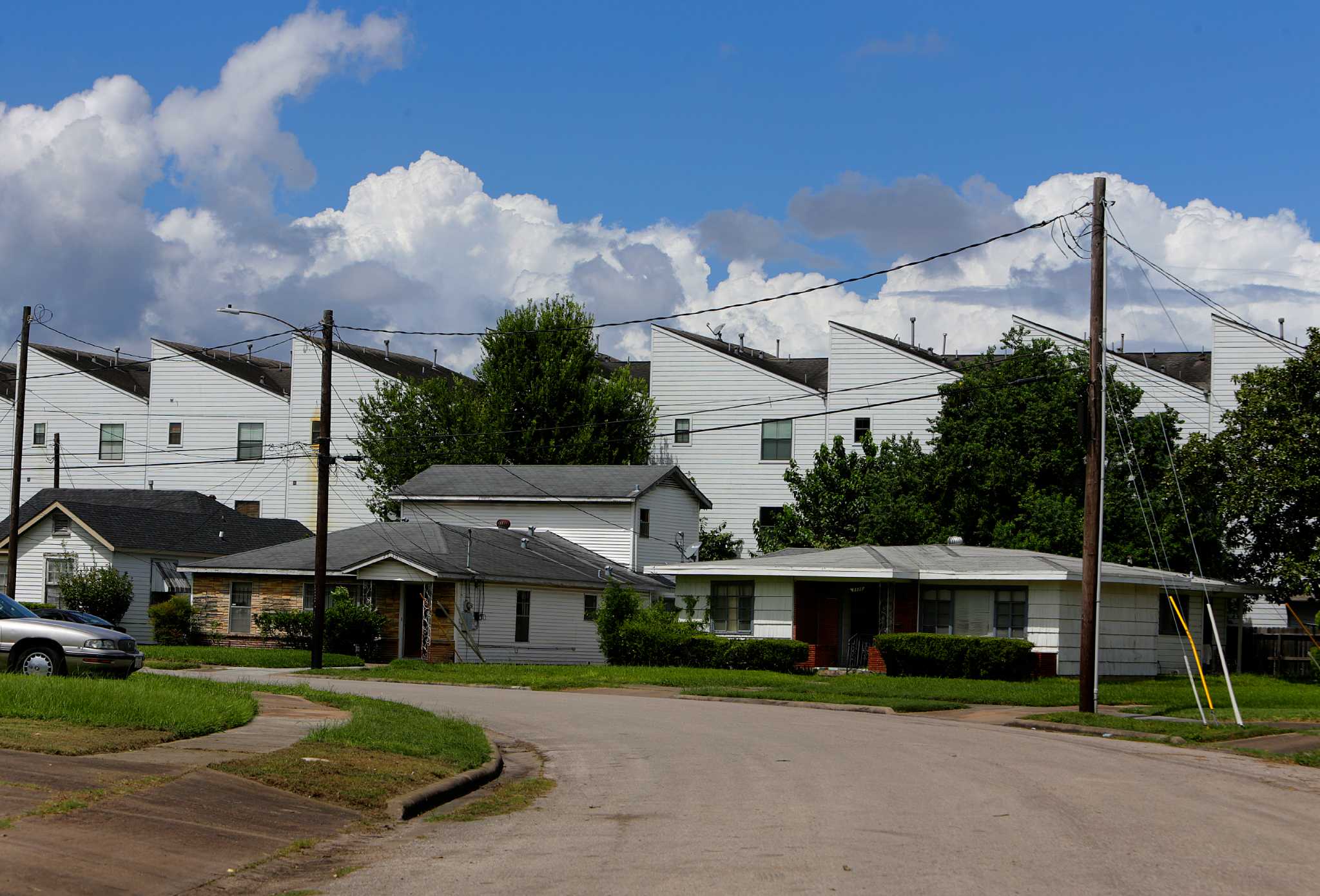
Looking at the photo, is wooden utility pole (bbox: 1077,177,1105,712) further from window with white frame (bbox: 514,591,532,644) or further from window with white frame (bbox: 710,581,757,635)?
window with white frame (bbox: 514,591,532,644)

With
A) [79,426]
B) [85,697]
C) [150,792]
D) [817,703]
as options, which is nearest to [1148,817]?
[150,792]

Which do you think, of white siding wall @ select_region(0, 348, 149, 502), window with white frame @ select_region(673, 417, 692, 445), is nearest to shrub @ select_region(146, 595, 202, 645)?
window with white frame @ select_region(673, 417, 692, 445)

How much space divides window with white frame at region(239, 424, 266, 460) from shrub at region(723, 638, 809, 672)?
35.1 metres

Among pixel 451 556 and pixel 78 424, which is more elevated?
pixel 78 424

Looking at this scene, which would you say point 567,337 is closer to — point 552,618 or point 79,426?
point 552,618

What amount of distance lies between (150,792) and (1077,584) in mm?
29582

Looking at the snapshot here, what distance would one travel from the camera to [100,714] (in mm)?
15391

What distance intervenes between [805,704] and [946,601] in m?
11.7

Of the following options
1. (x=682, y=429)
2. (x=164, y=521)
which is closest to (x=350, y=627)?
(x=164, y=521)

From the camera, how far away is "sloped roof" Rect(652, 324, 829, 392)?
197ft

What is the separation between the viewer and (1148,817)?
12516 mm

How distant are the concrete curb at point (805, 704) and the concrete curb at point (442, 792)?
41.0ft

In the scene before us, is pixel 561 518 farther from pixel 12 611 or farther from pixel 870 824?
pixel 870 824

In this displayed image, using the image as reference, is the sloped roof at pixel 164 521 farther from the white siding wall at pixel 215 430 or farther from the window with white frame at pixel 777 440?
the window with white frame at pixel 777 440
